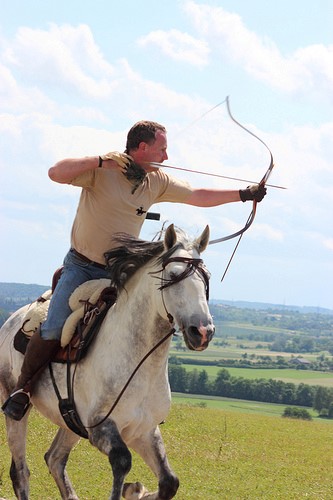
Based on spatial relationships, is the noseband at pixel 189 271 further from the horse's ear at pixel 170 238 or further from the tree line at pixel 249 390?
the tree line at pixel 249 390

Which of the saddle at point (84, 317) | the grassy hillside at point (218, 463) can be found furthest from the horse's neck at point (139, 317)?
the grassy hillside at point (218, 463)

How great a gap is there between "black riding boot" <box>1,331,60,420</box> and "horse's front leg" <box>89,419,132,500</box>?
120 cm

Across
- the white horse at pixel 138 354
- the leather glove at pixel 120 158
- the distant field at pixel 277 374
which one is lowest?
the distant field at pixel 277 374

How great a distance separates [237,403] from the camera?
70562 millimetres

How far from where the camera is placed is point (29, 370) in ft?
26.7

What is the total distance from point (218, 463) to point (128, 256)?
31.9ft

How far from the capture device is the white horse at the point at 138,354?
Result: 6.73 metres

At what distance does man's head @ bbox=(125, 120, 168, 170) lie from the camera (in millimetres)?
7668

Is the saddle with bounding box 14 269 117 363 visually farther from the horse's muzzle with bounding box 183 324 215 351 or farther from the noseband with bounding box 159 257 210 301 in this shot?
the horse's muzzle with bounding box 183 324 215 351

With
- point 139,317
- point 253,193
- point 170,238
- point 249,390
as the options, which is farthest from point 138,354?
point 249,390

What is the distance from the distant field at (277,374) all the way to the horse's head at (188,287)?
89498mm

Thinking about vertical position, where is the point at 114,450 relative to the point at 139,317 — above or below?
below

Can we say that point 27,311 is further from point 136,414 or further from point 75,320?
point 136,414

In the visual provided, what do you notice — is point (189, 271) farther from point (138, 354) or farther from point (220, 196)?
point (220, 196)
